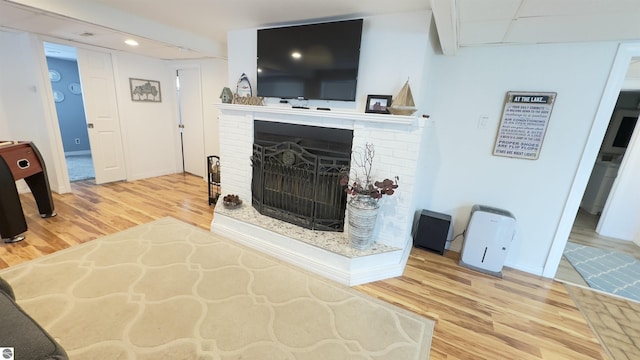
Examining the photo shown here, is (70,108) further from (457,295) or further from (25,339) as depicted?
(457,295)

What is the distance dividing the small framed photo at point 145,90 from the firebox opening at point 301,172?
2941 mm

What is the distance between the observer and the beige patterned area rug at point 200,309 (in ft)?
5.25

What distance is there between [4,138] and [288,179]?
3.92 m

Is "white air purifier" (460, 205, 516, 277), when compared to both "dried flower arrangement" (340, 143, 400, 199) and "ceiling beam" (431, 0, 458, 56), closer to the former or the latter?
"dried flower arrangement" (340, 143, 400, 199)

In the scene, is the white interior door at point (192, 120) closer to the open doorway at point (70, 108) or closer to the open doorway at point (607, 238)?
the open doorway at point (70, 108)

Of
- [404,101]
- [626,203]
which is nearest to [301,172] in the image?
[404,101]

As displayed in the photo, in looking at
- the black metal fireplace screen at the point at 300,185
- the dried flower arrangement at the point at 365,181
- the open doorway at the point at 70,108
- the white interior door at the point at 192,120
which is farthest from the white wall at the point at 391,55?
the open doorway at the point at 70,108

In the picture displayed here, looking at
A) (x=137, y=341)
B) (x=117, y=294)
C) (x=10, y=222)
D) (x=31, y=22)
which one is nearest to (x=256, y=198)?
(x=117, y=294)

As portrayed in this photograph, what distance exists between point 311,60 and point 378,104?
77 cm

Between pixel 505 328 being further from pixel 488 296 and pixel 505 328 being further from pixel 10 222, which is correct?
pixel 10 222

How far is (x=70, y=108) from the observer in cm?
573

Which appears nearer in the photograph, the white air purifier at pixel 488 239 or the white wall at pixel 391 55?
the white wall at pixel 391 55

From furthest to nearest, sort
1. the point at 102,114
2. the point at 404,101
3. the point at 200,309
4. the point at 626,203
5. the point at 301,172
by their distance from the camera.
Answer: the point at 102,114 < the point at 626,203 < the point at 301,172 < the point at 404,101 < the point at 200,309

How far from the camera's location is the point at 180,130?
500cm
